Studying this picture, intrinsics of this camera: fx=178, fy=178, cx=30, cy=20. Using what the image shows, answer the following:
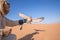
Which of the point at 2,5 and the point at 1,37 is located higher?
the point at 2,5

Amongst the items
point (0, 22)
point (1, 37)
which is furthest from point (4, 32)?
point (0, 22)


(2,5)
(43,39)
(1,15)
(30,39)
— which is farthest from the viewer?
(43,39)

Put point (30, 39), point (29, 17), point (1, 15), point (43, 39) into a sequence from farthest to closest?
point (43, 39), point (30, 39), point (29, 17), point (1, 15)

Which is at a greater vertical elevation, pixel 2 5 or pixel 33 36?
pixel 2 5

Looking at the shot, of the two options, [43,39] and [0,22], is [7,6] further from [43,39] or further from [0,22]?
[43,39]

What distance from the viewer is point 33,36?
8.77 m

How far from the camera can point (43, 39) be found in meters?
9.09

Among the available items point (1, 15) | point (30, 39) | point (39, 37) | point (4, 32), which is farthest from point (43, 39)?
point (4, 32)

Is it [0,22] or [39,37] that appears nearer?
[0,22]

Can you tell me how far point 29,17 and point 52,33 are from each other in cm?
464

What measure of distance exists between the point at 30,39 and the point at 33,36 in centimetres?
52

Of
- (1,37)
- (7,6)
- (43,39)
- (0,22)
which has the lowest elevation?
(43,39)

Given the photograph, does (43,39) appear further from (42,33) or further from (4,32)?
(4,32)

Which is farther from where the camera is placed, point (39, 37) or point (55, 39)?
point (39, 37)
